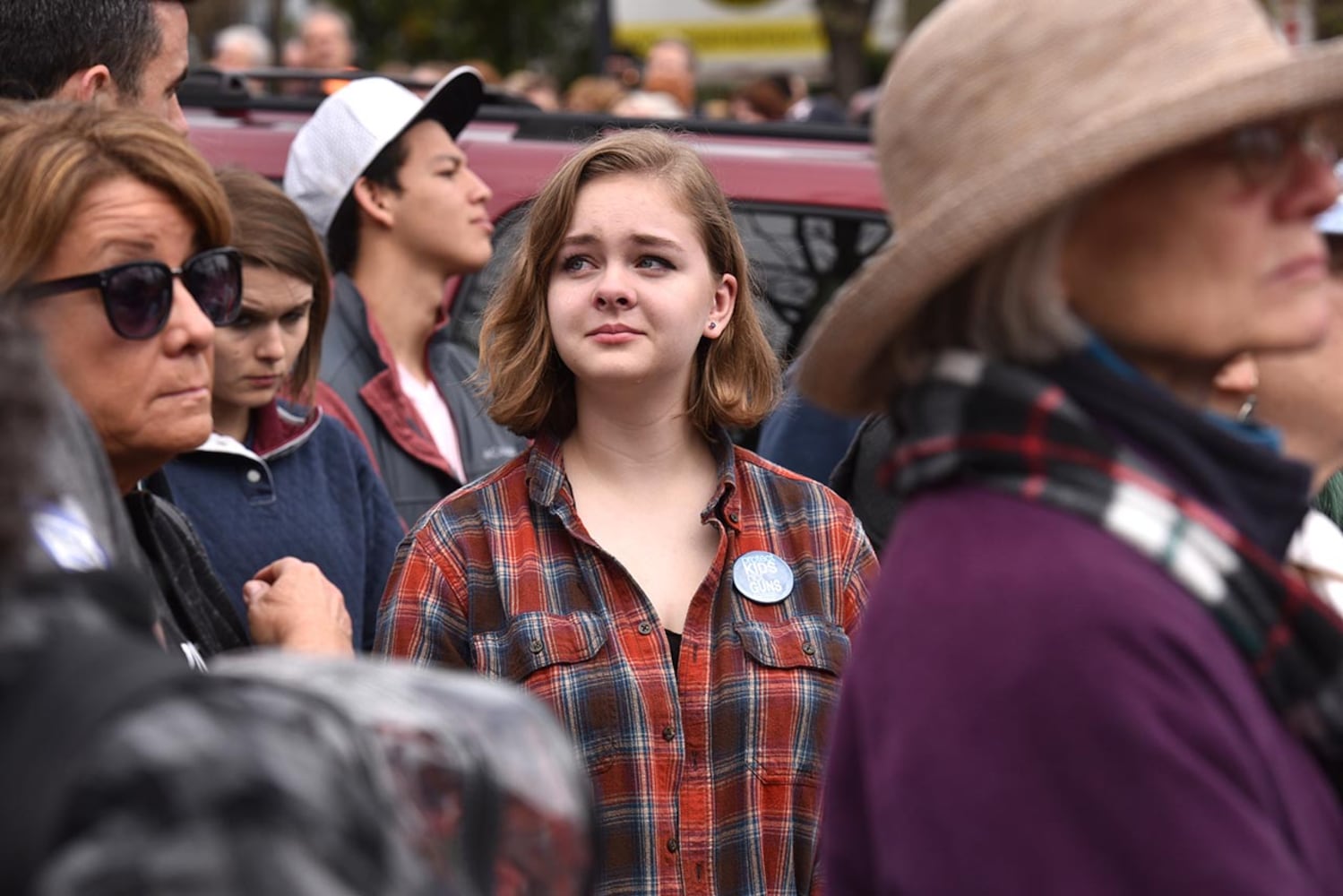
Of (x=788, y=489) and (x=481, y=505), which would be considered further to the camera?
(x=788, y=489)

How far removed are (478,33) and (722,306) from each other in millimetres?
24595

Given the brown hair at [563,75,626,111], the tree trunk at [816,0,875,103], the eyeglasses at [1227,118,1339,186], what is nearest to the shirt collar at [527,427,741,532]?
the eyeglasses at [1227,118,1339,186]

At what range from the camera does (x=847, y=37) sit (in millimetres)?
21062

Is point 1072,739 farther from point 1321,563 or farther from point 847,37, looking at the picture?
point 847,37

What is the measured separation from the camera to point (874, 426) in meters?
4.08

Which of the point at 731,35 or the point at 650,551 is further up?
the point at 731,35

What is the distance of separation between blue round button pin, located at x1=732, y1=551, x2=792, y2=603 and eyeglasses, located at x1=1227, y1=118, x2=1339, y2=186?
5.04 ft

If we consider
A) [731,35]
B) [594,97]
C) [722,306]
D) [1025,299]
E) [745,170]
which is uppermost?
[731,35]

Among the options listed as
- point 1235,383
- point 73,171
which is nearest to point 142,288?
point 73,171

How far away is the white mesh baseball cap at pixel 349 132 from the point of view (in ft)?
17.0

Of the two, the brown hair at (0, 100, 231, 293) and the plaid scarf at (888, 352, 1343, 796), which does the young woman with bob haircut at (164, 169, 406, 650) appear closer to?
the brown hair at (0, 100, 231, 293)

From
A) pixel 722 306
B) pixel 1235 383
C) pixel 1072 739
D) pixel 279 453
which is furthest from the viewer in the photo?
pixel 279 453

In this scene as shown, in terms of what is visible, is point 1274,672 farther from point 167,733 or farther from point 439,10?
point 439,10

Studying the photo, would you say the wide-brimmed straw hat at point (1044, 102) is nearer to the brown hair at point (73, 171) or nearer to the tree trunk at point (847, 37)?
the brown hair at point (73, 171)
